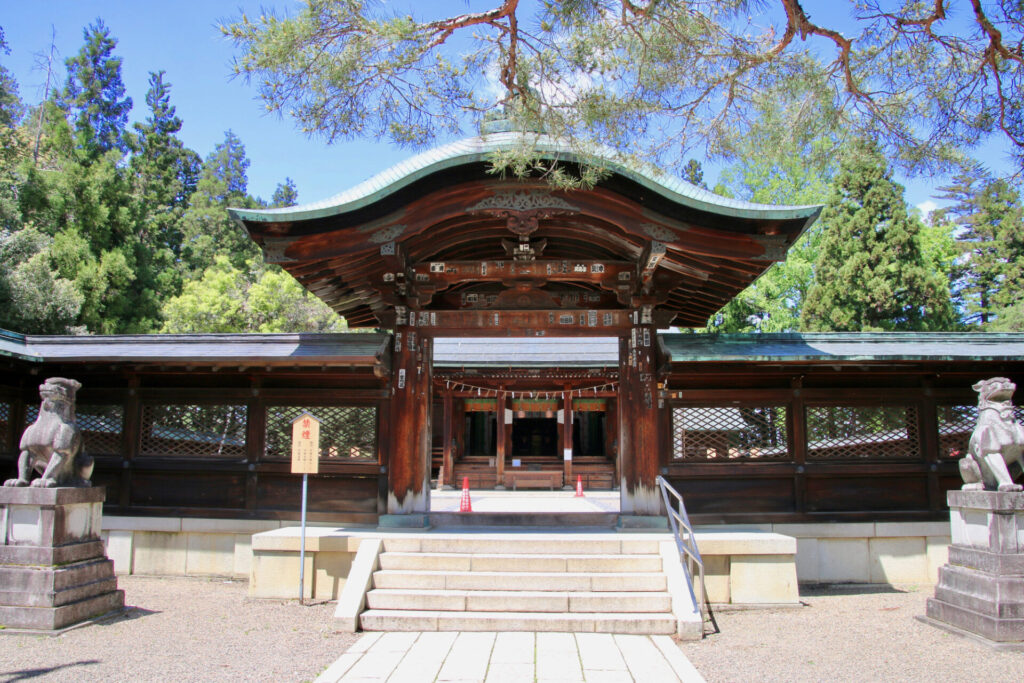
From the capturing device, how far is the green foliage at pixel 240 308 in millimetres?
24641

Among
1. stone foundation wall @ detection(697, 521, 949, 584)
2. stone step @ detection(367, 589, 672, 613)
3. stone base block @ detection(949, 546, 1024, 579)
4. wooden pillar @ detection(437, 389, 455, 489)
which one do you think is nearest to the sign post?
stone step @ detection(367, 589, 672, 613)

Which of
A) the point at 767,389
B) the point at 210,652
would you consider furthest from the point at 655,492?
the point at 210,652

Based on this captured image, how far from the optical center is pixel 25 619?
6.19 meters

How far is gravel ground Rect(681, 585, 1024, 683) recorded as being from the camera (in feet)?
17.2

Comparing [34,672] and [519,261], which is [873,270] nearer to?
[519,261]

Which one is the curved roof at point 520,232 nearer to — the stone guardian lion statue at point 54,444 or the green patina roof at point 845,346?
the green patina roof at point 845,346

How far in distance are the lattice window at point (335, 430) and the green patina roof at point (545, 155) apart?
9.04 ft

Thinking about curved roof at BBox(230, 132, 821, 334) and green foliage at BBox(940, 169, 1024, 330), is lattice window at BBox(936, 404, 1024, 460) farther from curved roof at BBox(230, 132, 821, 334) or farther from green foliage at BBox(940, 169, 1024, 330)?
green foliage at BBox(940, 169, 1024, 330)

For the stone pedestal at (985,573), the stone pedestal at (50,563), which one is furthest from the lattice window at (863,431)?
the stone pedestal at (50,563)

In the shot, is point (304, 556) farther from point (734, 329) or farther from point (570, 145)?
point (734, 329)

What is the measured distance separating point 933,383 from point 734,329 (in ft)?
61.0

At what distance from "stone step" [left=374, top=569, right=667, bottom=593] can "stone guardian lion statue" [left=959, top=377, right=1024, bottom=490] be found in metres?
3.18

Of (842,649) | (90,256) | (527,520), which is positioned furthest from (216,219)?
(842,649)

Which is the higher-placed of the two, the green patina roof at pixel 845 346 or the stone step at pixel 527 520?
the green patina roof at pixel 845 346
